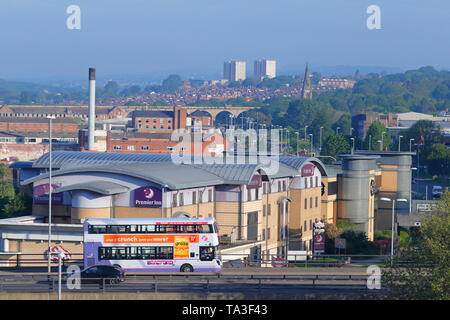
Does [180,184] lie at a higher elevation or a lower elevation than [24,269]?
higher

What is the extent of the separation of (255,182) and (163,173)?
4156 millimetres

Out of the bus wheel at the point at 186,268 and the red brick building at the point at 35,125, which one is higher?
the red brick building at the point at 35,125

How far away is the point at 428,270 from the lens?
22438 mm

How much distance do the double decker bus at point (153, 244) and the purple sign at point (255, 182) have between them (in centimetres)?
954

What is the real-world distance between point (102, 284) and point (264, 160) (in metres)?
21.9

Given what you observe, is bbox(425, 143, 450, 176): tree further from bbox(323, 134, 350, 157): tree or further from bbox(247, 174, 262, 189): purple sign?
bbox(247, 174, 262, 189): purple sign

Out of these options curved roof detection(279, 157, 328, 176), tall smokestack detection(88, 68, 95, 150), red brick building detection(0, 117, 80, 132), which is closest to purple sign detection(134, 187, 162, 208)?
curved roof detection(279, 157, 328, 176)

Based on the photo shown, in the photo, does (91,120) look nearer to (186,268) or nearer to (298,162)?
(298,162)

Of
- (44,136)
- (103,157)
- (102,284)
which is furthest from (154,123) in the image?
(102,284)

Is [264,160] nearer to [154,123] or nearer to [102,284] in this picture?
[102,284]

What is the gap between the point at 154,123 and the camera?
135000 millimetres

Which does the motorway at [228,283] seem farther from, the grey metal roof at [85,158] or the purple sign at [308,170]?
the purple sign at [308,170]

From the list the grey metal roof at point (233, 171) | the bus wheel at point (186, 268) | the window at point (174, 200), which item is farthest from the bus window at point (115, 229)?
the grey metal roof at point (233, 171)

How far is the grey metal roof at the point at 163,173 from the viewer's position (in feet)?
118
